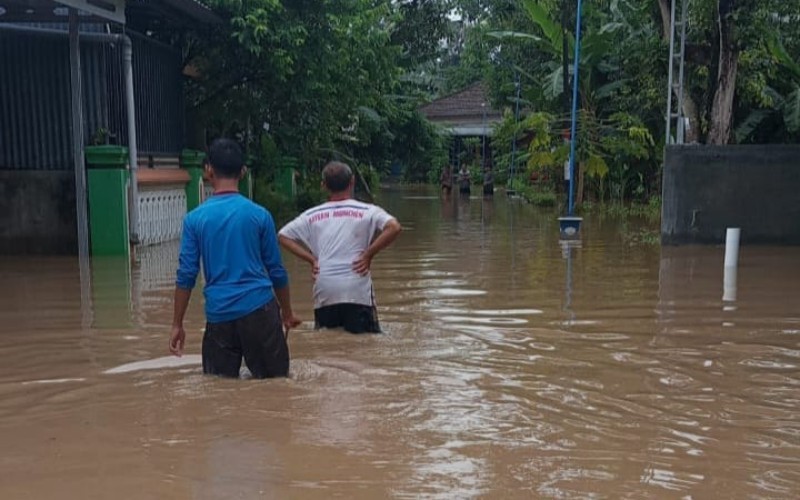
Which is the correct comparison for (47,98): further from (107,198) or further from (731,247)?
(731,247)

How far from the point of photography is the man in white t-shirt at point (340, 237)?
653cm

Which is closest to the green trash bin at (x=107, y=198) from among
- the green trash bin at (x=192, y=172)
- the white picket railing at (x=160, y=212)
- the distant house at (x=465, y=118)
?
the white picket railing at (x=160, y=212)

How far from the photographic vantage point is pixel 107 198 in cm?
1333

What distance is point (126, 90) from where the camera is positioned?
45.2 ft

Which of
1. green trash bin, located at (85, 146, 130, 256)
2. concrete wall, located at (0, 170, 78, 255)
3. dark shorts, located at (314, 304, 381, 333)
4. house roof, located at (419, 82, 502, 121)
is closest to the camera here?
dark shorts, located at (314, 304, 381, 333)

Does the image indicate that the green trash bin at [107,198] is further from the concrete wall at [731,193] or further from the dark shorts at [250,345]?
the concrete wall at [731,193]

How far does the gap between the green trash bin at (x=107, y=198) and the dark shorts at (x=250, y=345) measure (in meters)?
8.29

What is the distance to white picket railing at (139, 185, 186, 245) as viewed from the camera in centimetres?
1483

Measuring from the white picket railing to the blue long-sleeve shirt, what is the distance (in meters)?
9.71

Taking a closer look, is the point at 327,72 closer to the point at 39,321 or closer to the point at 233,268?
the point at 39,321

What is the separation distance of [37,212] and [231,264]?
32.0 feet

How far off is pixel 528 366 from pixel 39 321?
4.72m

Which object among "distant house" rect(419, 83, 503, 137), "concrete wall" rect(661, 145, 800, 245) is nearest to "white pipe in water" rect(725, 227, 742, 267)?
"concrete wall" rect(661, 145, 800, 245)

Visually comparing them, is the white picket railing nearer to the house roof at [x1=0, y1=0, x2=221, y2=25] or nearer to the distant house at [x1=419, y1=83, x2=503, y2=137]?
the house roof at [x1=0, y1=0, x2=221, y2=25]
